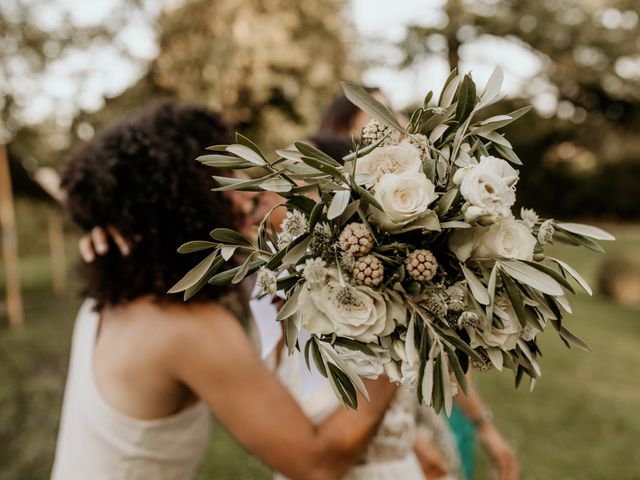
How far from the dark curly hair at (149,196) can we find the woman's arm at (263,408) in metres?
0.19

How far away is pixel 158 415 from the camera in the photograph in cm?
179

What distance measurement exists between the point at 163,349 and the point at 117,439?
1.32 feet

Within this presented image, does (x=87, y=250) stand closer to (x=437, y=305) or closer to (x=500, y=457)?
(x=437, y=305)

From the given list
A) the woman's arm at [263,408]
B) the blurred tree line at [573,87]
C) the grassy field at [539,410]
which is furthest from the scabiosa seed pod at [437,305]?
the blurred tree line at [573,87]

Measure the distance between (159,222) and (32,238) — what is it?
2508 cm

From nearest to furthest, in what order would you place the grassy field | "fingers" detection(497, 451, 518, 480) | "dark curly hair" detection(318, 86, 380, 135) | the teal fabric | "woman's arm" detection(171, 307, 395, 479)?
"woman's arm" detection(171, 307, 395, 479), "fingers" detection(497, 451, 518, 480), the teal fabric, "dark curly hair" detection(318, 86, 380, 135), the grassy field

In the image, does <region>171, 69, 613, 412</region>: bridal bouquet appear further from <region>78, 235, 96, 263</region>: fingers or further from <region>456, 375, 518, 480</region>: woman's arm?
<region>456, 375, 518, 480</region>: woman's arm

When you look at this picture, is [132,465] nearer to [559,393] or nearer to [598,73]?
[559,393]

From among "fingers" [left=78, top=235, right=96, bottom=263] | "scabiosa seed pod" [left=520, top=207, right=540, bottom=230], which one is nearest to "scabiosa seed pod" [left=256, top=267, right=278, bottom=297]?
"scabiosa seed pod" [left=520, top=207, right=540, bottom=230]

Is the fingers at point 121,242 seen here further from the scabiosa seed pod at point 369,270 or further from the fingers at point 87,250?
the scabiosa seed pod at point 369,270

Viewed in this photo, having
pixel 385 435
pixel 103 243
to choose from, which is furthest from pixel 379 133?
pixel 385 435

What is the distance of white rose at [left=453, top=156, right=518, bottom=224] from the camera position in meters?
1.01

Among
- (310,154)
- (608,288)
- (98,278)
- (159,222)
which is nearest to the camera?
(310,154)

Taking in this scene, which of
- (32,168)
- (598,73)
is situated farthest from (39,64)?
(598,73)
